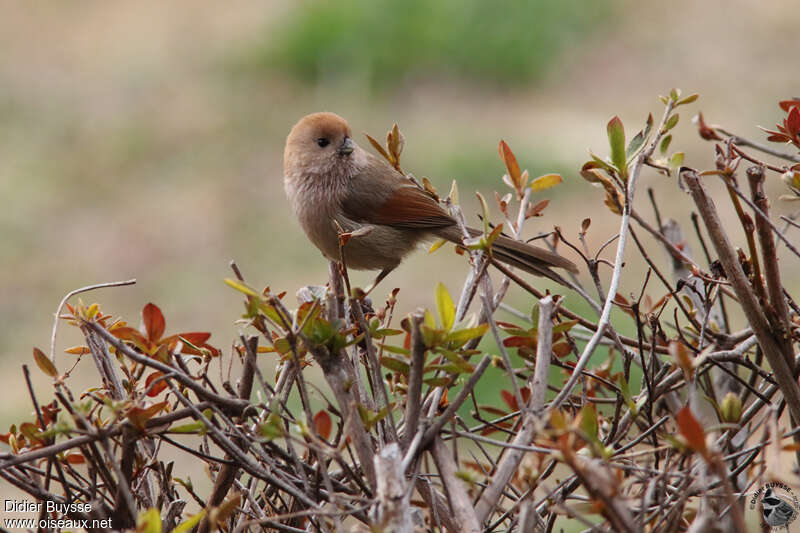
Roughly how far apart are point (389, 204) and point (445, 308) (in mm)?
2590

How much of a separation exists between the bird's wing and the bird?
2.45 m

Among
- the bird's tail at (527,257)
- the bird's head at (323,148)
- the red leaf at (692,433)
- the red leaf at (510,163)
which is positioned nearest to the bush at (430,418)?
the red leaf at (692,433)

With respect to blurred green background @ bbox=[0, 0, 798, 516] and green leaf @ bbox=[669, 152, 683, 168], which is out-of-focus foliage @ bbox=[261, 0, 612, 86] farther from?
green leaf @ bbox=[669, 152, 683, 168]

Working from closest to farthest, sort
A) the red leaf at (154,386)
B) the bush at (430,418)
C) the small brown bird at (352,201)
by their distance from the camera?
1. the bush at (430,418)
2. the red leaf at (154,386)
3. the small brown bird at (352,201)

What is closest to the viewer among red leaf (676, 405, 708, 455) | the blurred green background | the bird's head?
red leaf (676, 405, 708, 455)

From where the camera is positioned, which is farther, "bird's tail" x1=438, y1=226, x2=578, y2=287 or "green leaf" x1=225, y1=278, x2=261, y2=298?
"bird's tail" x1=438, y1=226, x2=578, y2=287

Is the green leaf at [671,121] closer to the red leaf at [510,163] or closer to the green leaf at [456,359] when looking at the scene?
the red leaf at [510,163]

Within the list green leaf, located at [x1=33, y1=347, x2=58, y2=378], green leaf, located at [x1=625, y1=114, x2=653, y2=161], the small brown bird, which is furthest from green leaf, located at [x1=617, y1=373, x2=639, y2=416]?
the small brown bird

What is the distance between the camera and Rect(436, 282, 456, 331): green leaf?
5.57ft

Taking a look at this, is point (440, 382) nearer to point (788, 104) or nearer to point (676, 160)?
point (676, 160)

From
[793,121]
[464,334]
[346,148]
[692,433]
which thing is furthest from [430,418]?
[346,148]

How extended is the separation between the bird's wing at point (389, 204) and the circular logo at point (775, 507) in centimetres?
243

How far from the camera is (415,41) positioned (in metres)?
9.51

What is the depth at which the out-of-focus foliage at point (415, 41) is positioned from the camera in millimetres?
9352
